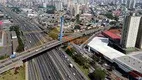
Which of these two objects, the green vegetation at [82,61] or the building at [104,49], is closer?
the green vegetation at [82,61]

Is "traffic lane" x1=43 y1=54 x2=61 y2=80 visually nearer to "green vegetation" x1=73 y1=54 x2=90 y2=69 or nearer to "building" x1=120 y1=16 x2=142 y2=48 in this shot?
"green vegetation" x1=73 y1=54 x2=90 y2=69

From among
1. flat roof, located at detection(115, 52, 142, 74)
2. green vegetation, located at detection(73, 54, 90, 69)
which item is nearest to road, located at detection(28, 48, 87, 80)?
green vegetation, located at detection(73, 54, 90, 69)

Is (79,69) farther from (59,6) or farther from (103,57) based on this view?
(59,6)

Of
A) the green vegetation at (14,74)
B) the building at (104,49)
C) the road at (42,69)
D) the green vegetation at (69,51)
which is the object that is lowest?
the road at (42,69)

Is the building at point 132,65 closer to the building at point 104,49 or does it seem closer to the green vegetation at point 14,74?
the building at point 104,49

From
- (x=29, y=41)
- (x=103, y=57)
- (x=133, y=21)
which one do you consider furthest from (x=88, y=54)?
(x=29, y=41)

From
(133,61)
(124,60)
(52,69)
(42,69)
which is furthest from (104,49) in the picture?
(42,69)

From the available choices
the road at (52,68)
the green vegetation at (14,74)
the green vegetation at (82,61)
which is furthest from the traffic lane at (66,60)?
the green vegetation at (14,74)
